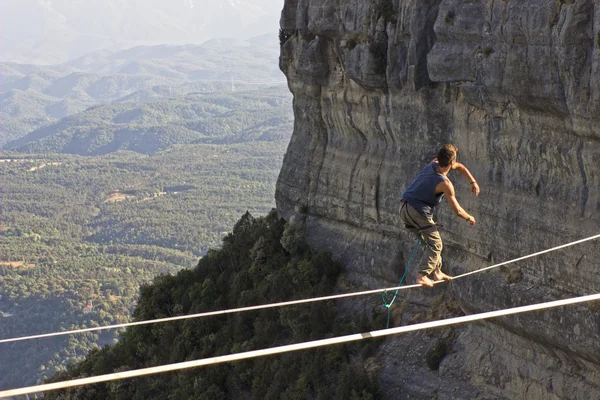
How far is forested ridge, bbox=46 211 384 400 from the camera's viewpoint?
91.6ft

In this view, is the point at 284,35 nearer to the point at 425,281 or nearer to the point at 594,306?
the point at 594,306

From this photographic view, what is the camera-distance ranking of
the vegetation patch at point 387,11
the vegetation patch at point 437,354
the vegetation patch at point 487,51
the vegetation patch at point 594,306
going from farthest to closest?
the vegetation patch at point 387,11, the vegetation patch at point 437,354, the vegetation patch at point 487,51, the vegetation patch at point 594,306

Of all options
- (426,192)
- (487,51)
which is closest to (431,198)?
(426,192)

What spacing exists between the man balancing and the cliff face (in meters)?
3.77

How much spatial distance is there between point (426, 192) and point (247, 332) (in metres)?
17.5

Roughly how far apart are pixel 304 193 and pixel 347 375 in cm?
1084

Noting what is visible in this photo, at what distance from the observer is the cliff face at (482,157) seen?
1981 centimetres

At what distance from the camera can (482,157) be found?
23906 millimetres

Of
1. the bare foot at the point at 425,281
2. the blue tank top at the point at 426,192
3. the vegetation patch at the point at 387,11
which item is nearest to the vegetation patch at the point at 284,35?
the vegetation patch at the point at 387,11

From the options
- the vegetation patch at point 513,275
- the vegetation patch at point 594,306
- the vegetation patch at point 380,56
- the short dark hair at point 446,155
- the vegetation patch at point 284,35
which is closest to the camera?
the short dark hair at point 446,155

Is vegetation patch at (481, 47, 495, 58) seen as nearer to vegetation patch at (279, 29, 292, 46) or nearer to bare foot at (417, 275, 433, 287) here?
bare foot at (417, 275, 433, 287)

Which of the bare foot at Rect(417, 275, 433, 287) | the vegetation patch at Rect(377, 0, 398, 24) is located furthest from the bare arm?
the vegetation patch at Rect(377, 0, 398, 24)

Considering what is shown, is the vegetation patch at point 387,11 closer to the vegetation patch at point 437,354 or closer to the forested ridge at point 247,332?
the forested ridge at point 247,332

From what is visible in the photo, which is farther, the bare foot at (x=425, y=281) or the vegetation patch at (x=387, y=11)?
the vegetation patch at (x=387, y=11)
